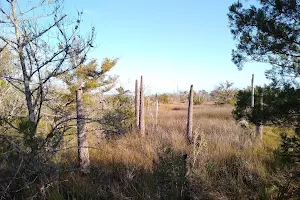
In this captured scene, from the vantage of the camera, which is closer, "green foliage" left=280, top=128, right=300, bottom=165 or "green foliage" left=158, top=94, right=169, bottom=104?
"green foliage" left=280, top=128, right=300, bottom=165

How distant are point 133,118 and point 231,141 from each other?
4.93m

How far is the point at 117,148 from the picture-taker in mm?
6387

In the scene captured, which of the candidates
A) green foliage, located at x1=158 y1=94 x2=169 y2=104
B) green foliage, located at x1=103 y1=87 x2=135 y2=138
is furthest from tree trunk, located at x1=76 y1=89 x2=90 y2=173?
green foliage, located at x1=158 y1=94 x2=169 y2=104

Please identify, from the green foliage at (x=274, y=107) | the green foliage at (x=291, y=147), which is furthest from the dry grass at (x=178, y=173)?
the green foliage at (x=274, y=107)

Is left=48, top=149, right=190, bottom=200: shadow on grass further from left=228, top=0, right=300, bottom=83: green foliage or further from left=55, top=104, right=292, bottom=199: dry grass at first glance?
left=228, top=0, right=300, bottom=83: green foliage

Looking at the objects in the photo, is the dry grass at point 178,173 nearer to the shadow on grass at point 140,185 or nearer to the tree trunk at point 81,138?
the shadow on grass at point 140,185

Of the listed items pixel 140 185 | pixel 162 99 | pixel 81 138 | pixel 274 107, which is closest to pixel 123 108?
pixel 81 138

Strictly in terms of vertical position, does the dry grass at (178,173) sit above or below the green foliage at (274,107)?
below

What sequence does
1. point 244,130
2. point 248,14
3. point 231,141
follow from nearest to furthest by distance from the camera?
point 248,14 → point 231,141 → point 244,130

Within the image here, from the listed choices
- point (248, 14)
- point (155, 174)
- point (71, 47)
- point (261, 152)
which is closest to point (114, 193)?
point (155, 174)

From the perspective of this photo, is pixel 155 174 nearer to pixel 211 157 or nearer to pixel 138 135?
pixel 211 157

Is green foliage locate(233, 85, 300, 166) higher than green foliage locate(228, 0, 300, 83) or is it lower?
lower

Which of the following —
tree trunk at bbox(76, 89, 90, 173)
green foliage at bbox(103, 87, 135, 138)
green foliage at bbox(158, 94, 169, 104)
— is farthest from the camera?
green foliage at bbox(158, 94, 169, 104)

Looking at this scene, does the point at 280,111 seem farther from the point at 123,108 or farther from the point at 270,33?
the point at 123,108
